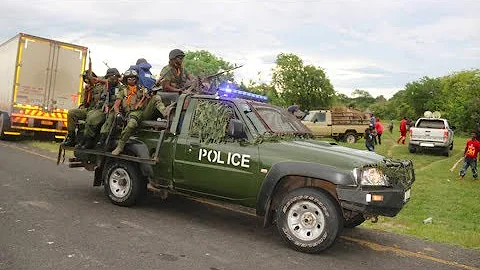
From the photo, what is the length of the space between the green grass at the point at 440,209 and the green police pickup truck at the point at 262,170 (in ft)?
4.67

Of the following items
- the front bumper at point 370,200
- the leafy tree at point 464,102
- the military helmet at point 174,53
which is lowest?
the front bumper at point 370,200

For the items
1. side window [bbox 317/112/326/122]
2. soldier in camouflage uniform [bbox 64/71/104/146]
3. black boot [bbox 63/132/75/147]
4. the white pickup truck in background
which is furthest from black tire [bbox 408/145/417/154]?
black boot [bbox 63/132/75/147]

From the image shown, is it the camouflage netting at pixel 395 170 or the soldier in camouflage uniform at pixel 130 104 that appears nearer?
the camouflage netting at pixel 395 170

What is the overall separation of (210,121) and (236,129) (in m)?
0.58

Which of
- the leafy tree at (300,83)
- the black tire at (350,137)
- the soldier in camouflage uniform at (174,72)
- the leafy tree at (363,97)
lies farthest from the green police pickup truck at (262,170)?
the leafy tree at (363,97)

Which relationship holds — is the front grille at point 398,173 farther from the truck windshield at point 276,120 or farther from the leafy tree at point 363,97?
the leafy tree at point 363,97

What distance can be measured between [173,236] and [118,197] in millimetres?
1889

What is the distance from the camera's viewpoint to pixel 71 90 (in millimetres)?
17234

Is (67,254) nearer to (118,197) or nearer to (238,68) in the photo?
(118,197)

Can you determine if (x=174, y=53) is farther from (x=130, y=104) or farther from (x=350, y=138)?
(x=350, y=138)

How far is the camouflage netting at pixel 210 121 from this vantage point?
635 cm

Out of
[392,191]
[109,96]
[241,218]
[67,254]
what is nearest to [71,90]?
[109,96]

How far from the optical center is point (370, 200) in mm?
5242

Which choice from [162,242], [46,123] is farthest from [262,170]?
[46,123]
